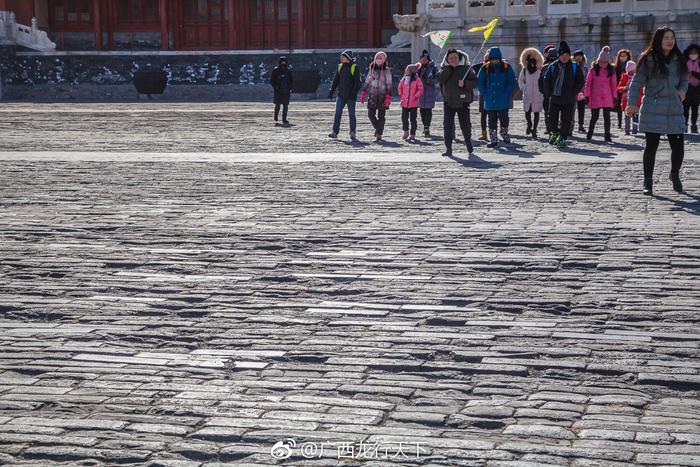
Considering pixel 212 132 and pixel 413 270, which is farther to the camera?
pixel 212 132

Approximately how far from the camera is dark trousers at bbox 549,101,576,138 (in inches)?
658

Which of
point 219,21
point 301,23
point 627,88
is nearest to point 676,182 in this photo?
point 627,88

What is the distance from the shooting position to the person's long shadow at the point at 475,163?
13829 millimetres

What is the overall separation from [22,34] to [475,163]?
31.0 metres

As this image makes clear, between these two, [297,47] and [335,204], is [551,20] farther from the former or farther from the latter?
[335,204]

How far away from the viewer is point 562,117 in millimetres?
16875

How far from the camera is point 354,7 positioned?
42.2 meters

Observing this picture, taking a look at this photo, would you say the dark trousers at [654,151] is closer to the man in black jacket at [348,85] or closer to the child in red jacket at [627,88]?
the child in red jacket at [627,88]

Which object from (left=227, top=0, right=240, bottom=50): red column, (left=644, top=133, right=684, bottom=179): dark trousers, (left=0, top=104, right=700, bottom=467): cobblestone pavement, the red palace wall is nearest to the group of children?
(left=644, top=133, right=684, bottom=179): dark trousers

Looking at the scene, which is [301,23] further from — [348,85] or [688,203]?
[688,203]

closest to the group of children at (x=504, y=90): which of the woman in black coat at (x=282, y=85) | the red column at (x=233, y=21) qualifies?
the woman in black coat at (x=282, y=85)

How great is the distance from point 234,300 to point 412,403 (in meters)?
2.21

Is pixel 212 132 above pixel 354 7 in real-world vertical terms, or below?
below

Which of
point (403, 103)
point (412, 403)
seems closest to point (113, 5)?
point (403, 103)
